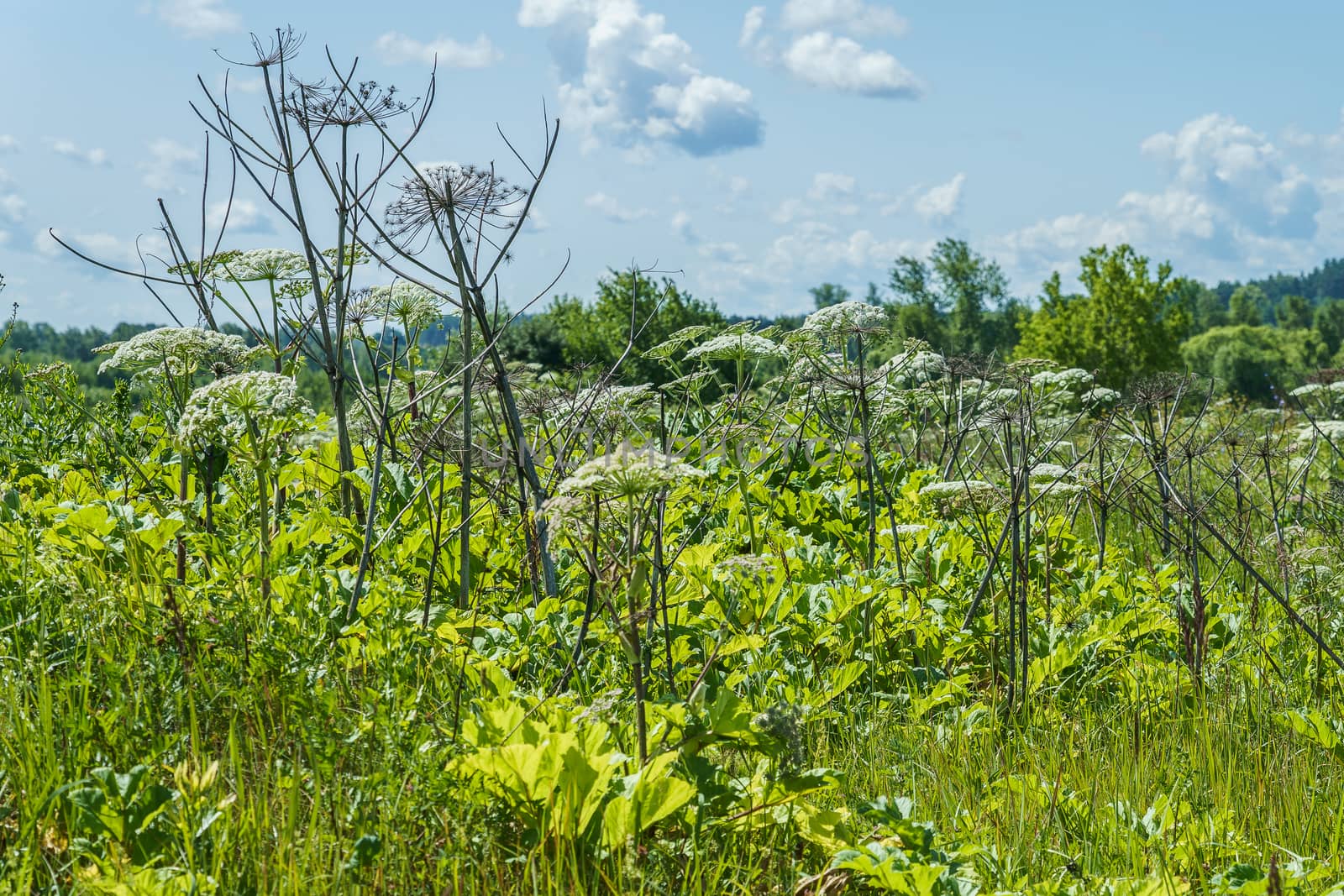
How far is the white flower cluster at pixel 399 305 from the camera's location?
4070 mm

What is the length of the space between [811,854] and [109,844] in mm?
1388

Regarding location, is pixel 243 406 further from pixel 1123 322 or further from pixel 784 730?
pixel 1123 322

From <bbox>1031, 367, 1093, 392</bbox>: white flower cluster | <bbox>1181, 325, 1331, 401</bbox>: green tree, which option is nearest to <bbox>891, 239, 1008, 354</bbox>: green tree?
<bbox>1181, 325, 1331, 401</bbox>: green tree

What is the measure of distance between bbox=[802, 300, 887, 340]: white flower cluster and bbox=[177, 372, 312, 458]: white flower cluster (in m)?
2.23

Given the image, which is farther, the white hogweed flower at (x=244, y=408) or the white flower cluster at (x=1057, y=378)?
→ the white flower cluster at (x=1057, y=378)

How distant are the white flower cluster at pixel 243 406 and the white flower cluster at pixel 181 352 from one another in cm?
88

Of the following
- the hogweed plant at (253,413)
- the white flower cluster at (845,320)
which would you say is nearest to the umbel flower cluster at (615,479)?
the hogweed plant at (253,413)

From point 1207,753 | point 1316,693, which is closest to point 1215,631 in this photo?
point 1316,693

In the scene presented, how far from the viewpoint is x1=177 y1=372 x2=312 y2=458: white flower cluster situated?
8.39 feet

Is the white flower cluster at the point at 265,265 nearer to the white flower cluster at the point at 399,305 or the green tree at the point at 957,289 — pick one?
the white flower cluster at the point at 399,305

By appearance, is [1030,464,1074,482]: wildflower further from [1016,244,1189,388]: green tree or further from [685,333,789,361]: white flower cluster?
[1016,244,1189,388]: green tree

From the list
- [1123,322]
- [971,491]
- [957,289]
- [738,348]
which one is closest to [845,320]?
[738,348]

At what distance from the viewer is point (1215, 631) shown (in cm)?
384

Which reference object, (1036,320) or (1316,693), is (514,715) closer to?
(1316,693)
